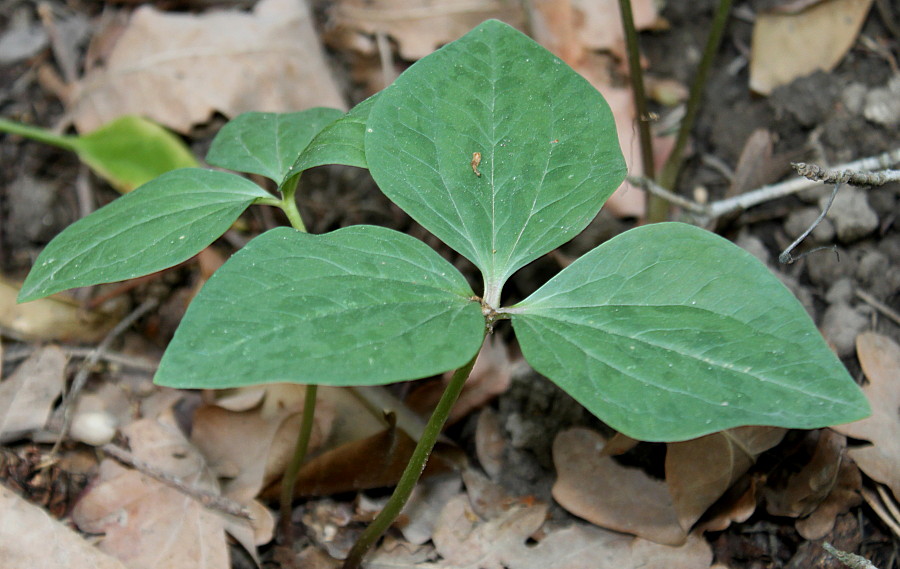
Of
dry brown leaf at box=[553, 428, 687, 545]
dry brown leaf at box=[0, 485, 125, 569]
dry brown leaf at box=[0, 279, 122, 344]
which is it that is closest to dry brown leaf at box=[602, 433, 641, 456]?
dry brown leaf at box=[553, 428, 687, 545]

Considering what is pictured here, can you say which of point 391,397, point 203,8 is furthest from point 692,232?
point 203,8

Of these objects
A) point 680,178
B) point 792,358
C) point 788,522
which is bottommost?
point 788,522

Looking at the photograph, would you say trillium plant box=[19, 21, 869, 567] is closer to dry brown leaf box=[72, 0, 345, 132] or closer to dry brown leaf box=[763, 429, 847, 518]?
dry brown leaf box=[763, 429, 847, 518]

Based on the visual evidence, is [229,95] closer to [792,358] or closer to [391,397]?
[391,397]

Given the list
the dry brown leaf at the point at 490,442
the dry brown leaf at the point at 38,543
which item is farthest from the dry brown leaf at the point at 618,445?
the dry brown leaf at the point at 38,543

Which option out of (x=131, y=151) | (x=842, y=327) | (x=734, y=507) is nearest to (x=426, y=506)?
(x=734, y=507)

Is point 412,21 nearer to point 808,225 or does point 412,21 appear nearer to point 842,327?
point 808,225
